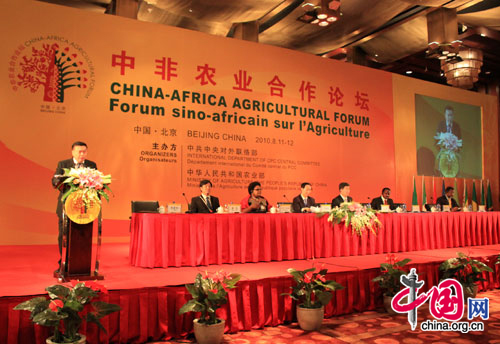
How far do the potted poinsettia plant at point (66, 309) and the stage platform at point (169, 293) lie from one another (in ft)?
0.54

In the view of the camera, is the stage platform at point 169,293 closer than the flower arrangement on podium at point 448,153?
Yes

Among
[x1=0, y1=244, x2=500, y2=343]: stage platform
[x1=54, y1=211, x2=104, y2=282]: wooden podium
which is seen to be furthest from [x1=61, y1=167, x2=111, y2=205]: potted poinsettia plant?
[x1=0, y1=244, x2=500, y2=343]: stage platform

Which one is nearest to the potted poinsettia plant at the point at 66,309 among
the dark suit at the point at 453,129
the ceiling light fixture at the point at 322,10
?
the ceiling light fixture at the point at 322,10

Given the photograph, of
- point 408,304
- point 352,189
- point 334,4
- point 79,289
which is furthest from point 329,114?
point 79,289

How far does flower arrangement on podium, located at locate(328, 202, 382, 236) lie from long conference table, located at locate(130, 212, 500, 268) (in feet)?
0.28

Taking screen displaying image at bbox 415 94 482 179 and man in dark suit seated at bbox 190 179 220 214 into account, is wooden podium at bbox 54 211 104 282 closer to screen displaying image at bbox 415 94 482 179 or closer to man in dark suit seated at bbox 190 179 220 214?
man in dark suit seated at bbox 190 179 220 214

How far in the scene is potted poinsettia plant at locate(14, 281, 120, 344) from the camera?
2080 mm

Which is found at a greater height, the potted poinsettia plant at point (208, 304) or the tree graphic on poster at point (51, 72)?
the tree graphic on poster at point (51, 72)

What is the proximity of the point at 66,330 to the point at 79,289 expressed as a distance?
0.21m

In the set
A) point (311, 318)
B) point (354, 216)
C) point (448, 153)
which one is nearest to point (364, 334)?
point (311, 318)

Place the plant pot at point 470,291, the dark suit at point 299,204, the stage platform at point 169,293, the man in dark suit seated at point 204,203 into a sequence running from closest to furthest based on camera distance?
the stage platform at point 169,293 → the plant pot at point 470,291 → the man in dark suit seated at point 204,203 → the dark suit at point 299,204

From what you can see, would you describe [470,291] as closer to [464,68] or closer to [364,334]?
[364,334]

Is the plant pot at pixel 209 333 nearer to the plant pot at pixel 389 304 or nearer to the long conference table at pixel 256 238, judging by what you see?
the long conference table at pixel 256 238

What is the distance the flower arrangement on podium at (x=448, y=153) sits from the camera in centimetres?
876
